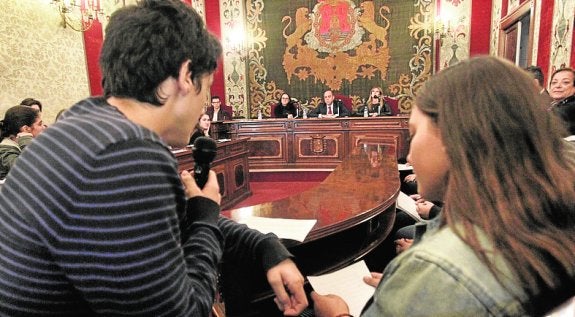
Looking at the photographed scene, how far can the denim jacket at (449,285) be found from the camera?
507 millimetres

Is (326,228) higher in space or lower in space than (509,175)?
lower

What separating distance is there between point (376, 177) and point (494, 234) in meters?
1.67

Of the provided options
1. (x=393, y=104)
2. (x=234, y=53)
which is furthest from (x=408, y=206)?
(x=234, y=53)

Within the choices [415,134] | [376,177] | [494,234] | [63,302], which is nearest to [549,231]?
[494,234]

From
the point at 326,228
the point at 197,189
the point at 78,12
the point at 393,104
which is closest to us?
the point at 197,189

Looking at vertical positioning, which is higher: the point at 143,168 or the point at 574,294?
the point at 143,168

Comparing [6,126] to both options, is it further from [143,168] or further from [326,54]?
[326,54]

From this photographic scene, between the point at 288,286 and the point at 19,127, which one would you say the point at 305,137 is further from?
the point at 288,286

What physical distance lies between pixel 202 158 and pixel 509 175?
0.71m

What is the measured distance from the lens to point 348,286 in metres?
1.11

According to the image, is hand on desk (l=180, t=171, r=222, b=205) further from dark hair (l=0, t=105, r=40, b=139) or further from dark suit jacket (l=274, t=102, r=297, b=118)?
dark suit jacket (l=274, t=102, r=297, b=118)

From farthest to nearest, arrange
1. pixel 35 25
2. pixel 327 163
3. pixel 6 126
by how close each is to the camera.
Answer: pixel 327 163 → pixel 35 25 → pixel 6 126

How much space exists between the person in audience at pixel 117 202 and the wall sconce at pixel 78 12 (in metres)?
4.62

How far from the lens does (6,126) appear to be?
3164 mm
